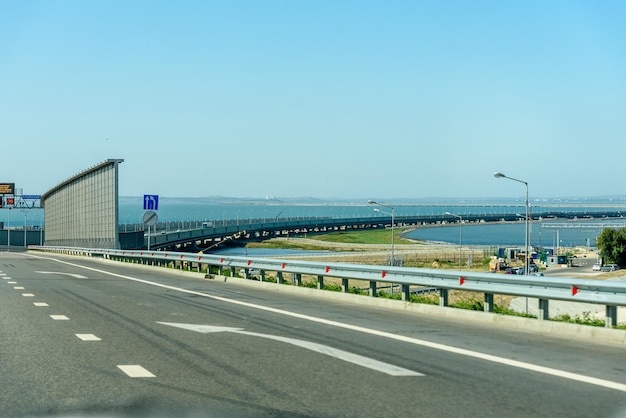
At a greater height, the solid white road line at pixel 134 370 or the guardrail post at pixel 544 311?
the guardrail post at pixel 544 311

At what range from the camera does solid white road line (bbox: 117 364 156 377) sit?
32.8ft

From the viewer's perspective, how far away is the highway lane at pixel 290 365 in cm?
837

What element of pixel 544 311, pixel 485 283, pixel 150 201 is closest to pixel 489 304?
pixel 485 283

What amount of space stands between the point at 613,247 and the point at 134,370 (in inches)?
4795

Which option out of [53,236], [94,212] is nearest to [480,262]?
[53,236]

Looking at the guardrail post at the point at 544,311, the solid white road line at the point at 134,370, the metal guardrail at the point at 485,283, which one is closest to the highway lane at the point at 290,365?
the solid white road line at the point at 134,370

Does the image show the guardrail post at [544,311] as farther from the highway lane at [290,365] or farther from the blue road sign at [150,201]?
the blue road sign at [150,201]

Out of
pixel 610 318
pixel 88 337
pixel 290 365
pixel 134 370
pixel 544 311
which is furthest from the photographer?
pixel 544 311

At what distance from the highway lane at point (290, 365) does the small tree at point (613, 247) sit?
370ft

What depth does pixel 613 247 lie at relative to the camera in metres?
124

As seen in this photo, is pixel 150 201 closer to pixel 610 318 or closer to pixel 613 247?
pixel 610 318

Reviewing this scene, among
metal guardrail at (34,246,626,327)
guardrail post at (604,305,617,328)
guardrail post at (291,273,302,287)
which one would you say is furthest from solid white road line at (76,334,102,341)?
guardrail post at (291,273,302,287)

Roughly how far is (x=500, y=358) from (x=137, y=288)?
16.6 metres

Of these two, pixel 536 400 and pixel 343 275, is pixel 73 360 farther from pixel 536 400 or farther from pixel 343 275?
pixel 343 275
